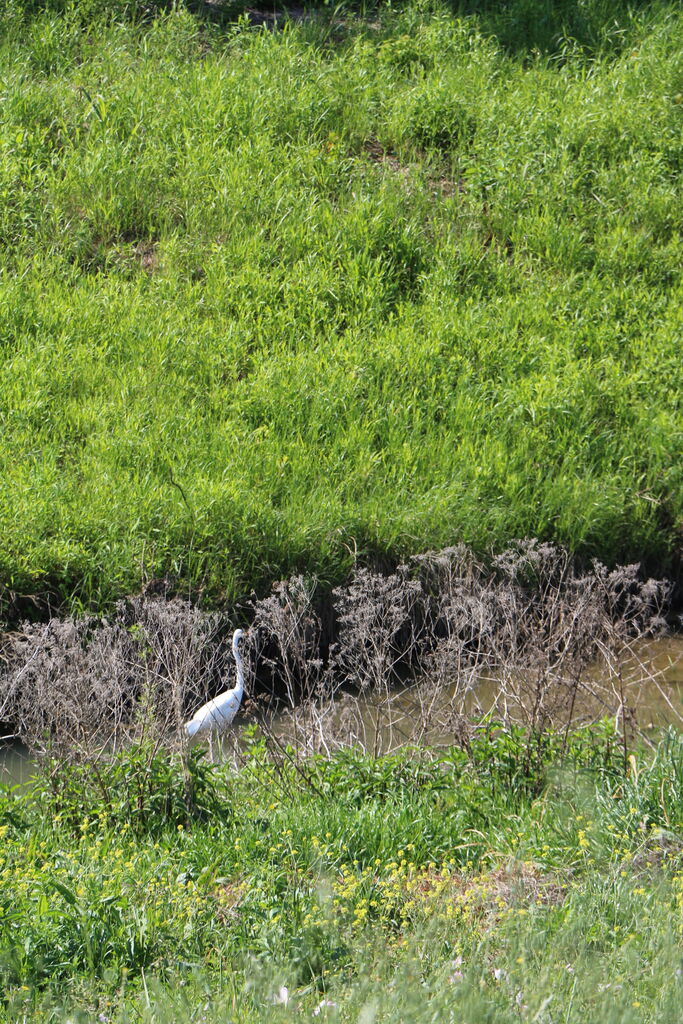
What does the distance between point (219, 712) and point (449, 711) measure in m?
1.06

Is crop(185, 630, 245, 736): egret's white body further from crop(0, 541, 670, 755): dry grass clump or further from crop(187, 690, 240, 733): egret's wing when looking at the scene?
crop(0, 541, 670, 755): dry grass clump

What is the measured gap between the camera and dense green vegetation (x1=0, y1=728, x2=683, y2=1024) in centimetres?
254

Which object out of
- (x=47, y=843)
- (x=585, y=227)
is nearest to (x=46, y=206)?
(x=585, y=227)

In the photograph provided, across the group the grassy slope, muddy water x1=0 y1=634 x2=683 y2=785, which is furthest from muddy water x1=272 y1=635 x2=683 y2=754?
the grassy slope

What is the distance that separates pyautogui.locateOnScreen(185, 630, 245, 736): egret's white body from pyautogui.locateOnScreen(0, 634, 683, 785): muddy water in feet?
0.74

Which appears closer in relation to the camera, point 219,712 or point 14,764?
point 219,712

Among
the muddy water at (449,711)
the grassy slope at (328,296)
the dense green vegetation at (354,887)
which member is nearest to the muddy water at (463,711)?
the muddy water at (449,711)

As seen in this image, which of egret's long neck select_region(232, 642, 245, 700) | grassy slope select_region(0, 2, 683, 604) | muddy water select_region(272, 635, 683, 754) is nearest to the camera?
muddy water select_region(272, 635, 683, 754)

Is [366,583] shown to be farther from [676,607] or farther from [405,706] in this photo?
[676,607]

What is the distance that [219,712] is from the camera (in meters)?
5.40

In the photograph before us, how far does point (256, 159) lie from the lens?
9656mm

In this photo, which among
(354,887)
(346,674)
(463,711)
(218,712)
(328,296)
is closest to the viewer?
(354,887)

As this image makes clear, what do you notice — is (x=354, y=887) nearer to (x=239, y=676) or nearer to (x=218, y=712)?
(x=218, y=712)

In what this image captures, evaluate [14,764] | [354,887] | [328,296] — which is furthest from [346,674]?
[328,296]
